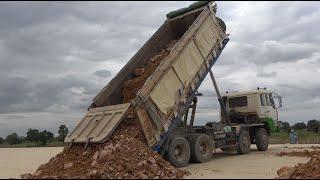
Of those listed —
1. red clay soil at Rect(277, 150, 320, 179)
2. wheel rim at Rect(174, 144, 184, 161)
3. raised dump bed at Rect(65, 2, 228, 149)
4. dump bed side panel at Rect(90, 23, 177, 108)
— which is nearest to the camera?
red clay soil at Rect(277, 150, 320, 179)

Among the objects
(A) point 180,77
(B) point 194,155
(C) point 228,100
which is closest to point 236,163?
(B) point 194,155

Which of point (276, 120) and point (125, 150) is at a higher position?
point (276, 120)

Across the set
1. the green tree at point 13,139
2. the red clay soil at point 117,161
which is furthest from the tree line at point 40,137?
the red clay soil at point 117,161

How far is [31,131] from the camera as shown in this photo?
49.1 meters

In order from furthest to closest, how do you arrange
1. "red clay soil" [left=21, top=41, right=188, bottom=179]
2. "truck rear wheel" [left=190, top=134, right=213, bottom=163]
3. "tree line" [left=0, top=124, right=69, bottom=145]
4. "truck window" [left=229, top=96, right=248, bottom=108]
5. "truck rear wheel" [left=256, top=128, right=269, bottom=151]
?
1. "tree line" [left=0, top=124, right=69, bottom=145]
2. "truck window" [left=229, top=96, right=248, bottom=108]
3. "truck rear wheel" [left=256, top=128, right=269, bottom=151]
4. "truck rear wheel" [left=190, top=134, right=213, bottom=163]
5. "red clay soil" [left=21, top=41, right=188, bottom=179]

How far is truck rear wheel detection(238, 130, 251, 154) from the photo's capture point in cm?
1972

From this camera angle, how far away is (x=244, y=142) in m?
20.0

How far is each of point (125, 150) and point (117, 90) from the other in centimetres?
370

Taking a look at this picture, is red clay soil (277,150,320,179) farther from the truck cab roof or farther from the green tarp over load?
the truck cab roof

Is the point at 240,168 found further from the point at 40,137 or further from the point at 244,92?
the point at 40,137

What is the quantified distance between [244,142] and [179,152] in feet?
16.0

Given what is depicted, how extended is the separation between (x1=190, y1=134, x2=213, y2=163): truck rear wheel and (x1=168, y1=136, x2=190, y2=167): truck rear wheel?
0.35 meters

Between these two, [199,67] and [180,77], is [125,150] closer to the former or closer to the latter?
[180,77]

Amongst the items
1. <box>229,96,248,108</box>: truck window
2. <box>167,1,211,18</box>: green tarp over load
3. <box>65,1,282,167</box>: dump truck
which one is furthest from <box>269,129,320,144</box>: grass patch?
<box>167,1,211,18</box>: green tarp over load
